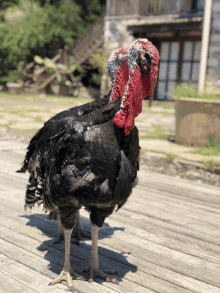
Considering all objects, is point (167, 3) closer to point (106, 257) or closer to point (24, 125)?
point (24, 125)

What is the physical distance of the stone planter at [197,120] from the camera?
636 centimetres

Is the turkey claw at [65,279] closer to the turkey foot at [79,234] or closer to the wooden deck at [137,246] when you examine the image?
the wooden deck at [137,246]

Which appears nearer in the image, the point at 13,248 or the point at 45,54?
the point at 13,248

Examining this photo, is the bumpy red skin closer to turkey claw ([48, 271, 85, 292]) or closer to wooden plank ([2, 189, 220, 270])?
turkey claw ([48, 271, 85, 292])

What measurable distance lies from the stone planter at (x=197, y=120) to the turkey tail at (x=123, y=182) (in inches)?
179

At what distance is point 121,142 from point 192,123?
462 centimetres

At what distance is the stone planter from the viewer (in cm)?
636

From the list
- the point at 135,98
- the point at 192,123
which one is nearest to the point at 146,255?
the point at 135,98

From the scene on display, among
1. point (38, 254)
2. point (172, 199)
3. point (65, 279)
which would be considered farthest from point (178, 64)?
point (65, 279)

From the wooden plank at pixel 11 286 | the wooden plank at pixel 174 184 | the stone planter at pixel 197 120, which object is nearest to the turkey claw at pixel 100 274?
the wooden plank at pixel 11 286

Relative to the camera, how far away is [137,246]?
9.59 ft

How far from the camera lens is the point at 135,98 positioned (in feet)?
6.68

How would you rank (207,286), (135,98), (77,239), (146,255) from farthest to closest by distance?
1. (77,239)
2. (146,255)
3. (207,286)
4. (135,98)

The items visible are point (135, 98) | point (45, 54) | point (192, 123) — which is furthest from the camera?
point (45, 54)
